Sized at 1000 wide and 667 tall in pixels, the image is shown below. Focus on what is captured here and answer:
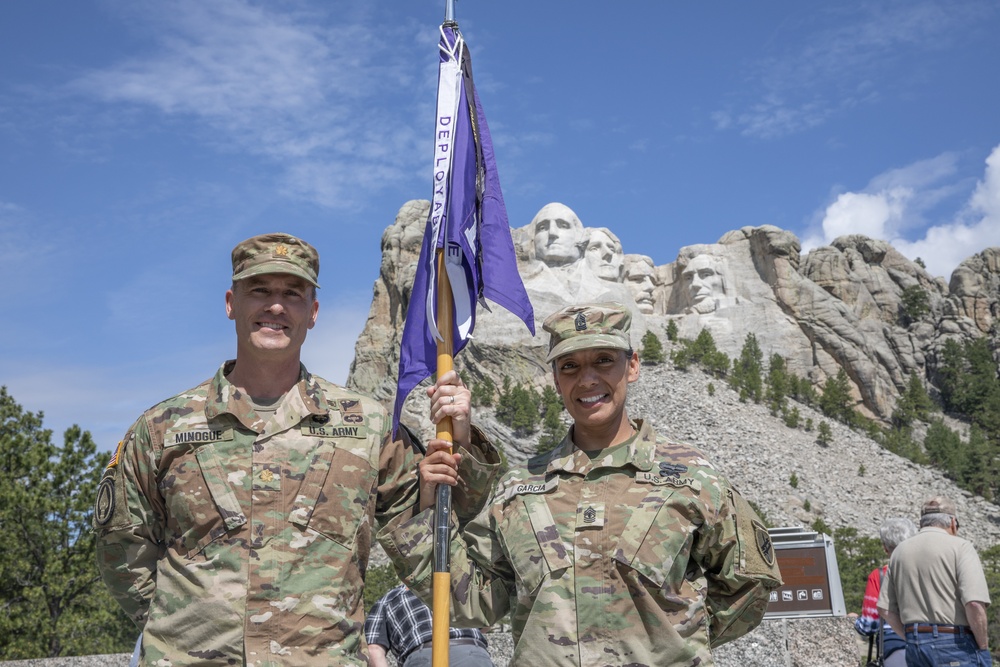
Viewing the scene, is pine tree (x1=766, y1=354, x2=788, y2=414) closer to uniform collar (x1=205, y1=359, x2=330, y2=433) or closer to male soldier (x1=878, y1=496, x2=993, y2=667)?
male soldier (x1=878, y1=496, x2=993, y2=667)

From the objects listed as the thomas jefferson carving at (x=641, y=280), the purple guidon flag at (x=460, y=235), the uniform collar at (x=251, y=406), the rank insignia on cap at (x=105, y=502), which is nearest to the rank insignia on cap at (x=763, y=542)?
the purple guidon flag at (x=460, y=235)

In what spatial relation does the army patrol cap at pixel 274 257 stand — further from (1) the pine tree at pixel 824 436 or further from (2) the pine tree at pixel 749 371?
(2) the pine tree at pixel 749 371

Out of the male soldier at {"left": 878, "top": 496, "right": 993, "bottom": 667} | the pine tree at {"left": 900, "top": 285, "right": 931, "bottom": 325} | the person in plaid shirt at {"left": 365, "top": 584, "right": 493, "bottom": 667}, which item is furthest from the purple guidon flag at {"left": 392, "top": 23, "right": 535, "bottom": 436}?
the pine tree at {"left": 900, "top": 285, "right": 931, "bottom": 325}

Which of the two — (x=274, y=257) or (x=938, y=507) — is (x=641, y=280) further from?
(x=274, y=257)

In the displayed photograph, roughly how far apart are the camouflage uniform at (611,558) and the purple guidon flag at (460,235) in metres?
0.73

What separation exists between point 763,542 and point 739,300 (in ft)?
209

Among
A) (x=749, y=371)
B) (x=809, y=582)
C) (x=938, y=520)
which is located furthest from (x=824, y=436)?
(x=938, y=520)

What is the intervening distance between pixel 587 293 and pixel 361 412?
5312cm

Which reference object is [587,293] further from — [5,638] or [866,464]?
[5,638]

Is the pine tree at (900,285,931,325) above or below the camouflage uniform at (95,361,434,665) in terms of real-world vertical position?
above

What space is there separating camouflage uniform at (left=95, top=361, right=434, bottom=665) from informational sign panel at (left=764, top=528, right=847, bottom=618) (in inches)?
187

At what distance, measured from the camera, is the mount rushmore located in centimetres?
5672

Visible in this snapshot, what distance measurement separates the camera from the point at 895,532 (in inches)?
257

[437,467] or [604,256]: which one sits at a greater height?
[604,256]
